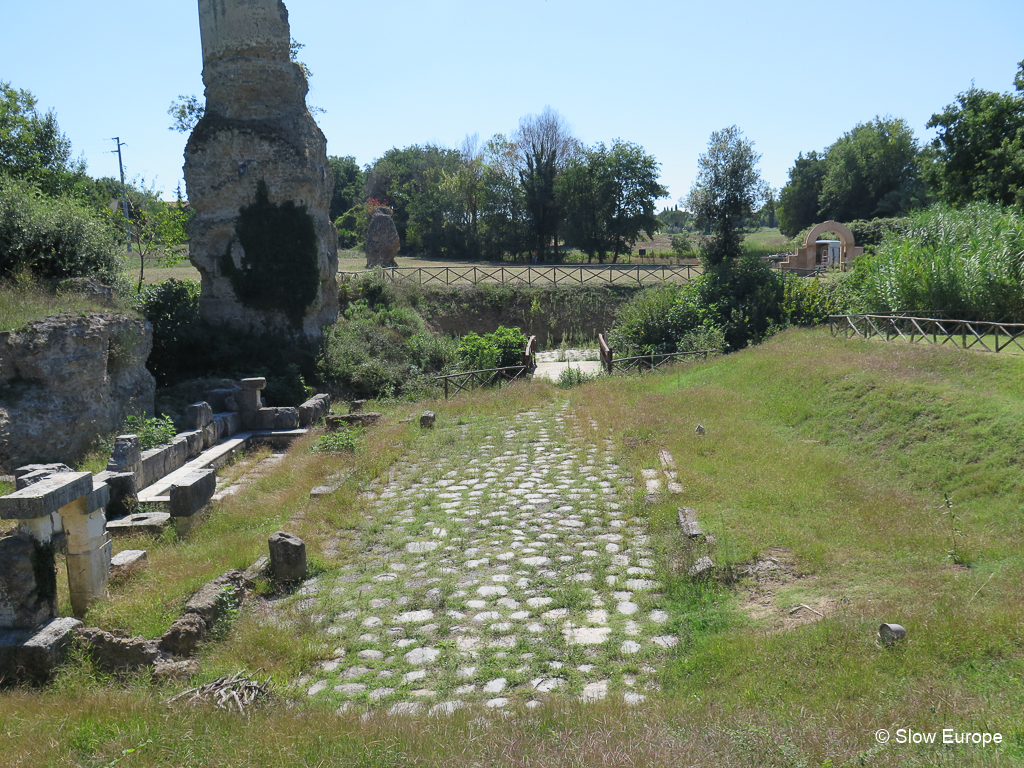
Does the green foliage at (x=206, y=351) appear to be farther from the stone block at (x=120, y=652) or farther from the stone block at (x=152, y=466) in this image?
the stone block at (x=120, y=652)

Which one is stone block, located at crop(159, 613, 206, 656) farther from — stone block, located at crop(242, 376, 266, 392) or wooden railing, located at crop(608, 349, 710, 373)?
wooden railing, located at crop(608, 349, 710, 373)

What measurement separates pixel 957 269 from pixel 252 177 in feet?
64.0

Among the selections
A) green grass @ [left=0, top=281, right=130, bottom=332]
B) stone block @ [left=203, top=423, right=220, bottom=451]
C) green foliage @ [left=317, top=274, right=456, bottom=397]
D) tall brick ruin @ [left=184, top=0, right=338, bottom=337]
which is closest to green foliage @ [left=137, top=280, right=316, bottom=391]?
tall brick ruin @ [left=184, top=0, right=338, bottom=337]

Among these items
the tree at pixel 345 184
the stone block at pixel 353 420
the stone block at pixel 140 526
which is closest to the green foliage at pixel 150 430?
the stone block at pixel 353 420

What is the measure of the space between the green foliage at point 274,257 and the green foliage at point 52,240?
3730 mm

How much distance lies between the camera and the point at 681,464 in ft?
33.4

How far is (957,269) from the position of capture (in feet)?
54.9

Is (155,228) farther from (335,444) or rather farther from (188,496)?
(188,496)

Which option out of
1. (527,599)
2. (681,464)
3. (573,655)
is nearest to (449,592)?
(527,599)

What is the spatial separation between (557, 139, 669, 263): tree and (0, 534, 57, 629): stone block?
43250mm

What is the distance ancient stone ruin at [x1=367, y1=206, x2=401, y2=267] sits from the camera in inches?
1406

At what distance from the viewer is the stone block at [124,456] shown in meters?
10.1

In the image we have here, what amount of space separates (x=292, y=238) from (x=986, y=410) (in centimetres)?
1814

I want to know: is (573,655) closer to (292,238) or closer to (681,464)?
(681,464)
